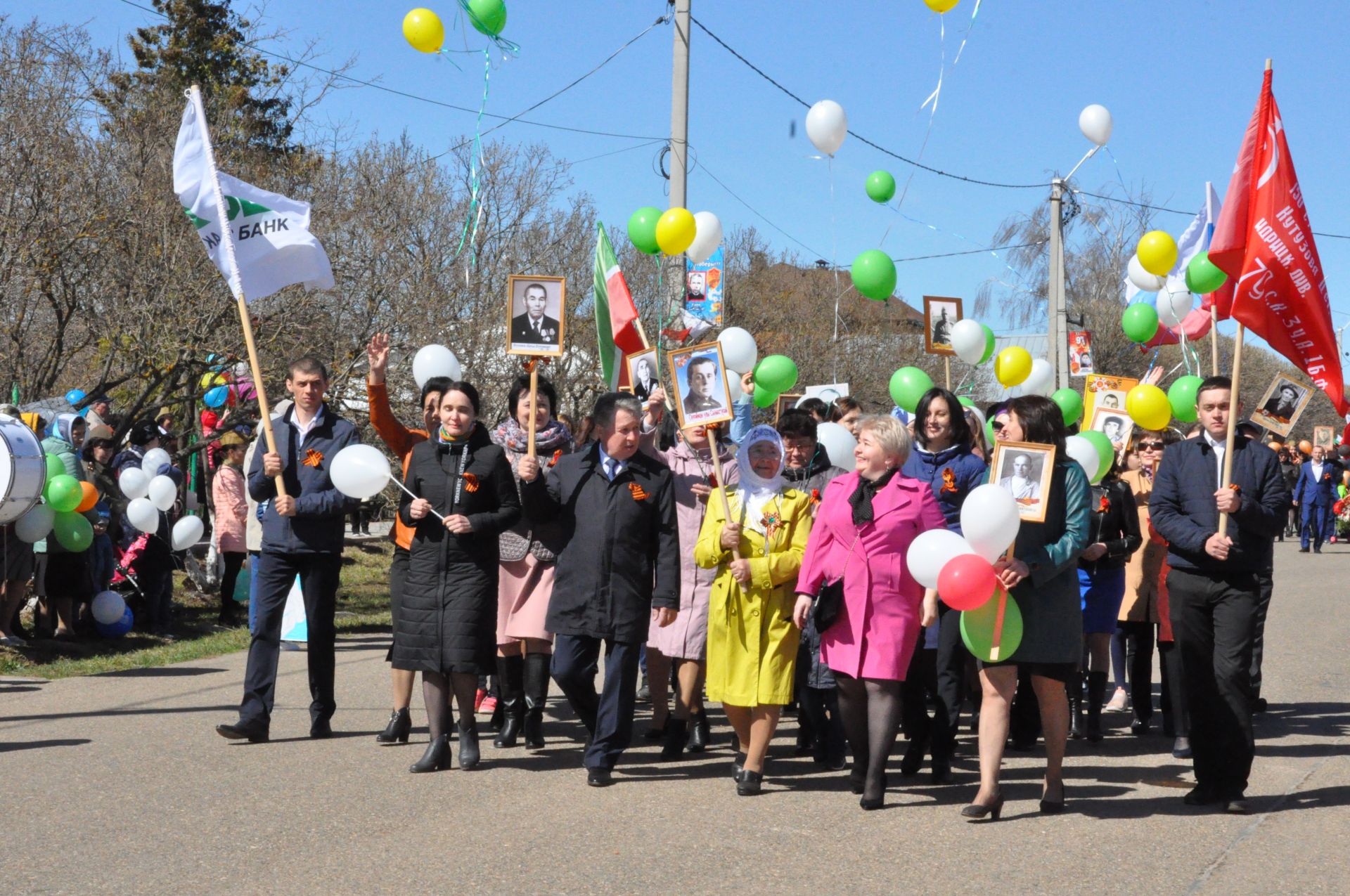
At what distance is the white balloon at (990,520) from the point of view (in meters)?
5.75

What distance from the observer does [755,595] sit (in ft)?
22.2

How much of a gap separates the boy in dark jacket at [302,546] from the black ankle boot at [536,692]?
112cm

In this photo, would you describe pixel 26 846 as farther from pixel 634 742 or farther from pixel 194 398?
pixel 194 398

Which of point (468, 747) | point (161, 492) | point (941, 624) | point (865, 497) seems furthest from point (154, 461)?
point (865, 497)

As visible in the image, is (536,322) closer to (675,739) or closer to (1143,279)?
(675,739)

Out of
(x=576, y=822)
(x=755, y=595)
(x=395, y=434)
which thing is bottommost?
(x=576, y=822)

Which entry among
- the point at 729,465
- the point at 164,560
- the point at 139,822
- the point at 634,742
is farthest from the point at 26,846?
the point at 164,560

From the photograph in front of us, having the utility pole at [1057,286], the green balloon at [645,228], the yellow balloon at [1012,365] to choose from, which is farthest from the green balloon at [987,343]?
the utility pole at [1057,286]

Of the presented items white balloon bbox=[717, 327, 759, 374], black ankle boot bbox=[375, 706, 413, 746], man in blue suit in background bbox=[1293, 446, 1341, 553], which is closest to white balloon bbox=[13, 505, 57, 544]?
black ankle boot bbox=[375, 706, 413, 746]

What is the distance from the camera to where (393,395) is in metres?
19.6

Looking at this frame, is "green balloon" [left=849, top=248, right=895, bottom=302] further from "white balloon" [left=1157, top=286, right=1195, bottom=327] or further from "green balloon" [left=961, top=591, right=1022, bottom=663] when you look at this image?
"green balloon" [left=961, top=591, right=1022, bottom=663]

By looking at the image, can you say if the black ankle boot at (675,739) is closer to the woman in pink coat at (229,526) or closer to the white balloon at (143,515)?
the white balloon at (143,515)

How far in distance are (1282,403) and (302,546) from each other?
5317 millimetres

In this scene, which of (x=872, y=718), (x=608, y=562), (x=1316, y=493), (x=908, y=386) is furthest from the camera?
(x=1316, y=493)
